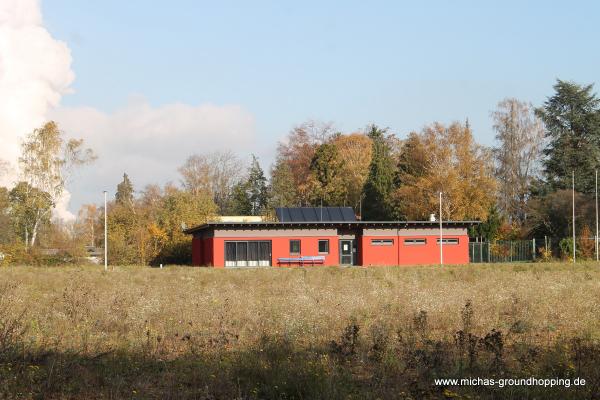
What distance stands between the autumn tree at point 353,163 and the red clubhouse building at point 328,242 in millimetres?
21010

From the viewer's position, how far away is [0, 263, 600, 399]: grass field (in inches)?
372

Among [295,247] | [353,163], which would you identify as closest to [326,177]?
[353,163]

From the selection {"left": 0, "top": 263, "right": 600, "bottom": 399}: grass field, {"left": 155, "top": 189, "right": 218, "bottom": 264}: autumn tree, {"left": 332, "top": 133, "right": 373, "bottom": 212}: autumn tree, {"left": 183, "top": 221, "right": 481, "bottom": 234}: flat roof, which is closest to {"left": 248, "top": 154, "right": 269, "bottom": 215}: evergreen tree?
{"left": 332, "top": 133, "right": 373, "bottom": 212}: autumn tree

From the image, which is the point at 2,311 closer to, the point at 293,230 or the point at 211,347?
the point at 211,347

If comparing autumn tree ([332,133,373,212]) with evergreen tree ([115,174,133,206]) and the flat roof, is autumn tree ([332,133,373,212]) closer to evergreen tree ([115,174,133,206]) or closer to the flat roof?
the flat roof

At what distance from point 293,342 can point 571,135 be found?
2211 inches

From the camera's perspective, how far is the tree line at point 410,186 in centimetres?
5503

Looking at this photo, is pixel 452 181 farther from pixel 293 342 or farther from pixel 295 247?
pixel 293 342

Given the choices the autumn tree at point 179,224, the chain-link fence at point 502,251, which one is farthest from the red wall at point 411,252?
the autumn tree at point 179,224

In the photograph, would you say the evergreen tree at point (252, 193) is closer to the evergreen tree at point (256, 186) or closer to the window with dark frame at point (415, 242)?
the evergreen tree at point (256, 186)

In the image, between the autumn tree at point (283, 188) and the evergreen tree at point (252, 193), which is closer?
the autumn tree at point (283, 188)

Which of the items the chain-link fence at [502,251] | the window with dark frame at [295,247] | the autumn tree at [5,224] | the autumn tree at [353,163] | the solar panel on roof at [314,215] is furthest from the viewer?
the autumn tree at [353,163]

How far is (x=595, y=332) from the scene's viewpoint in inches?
539

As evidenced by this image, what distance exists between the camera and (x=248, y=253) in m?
47.7
